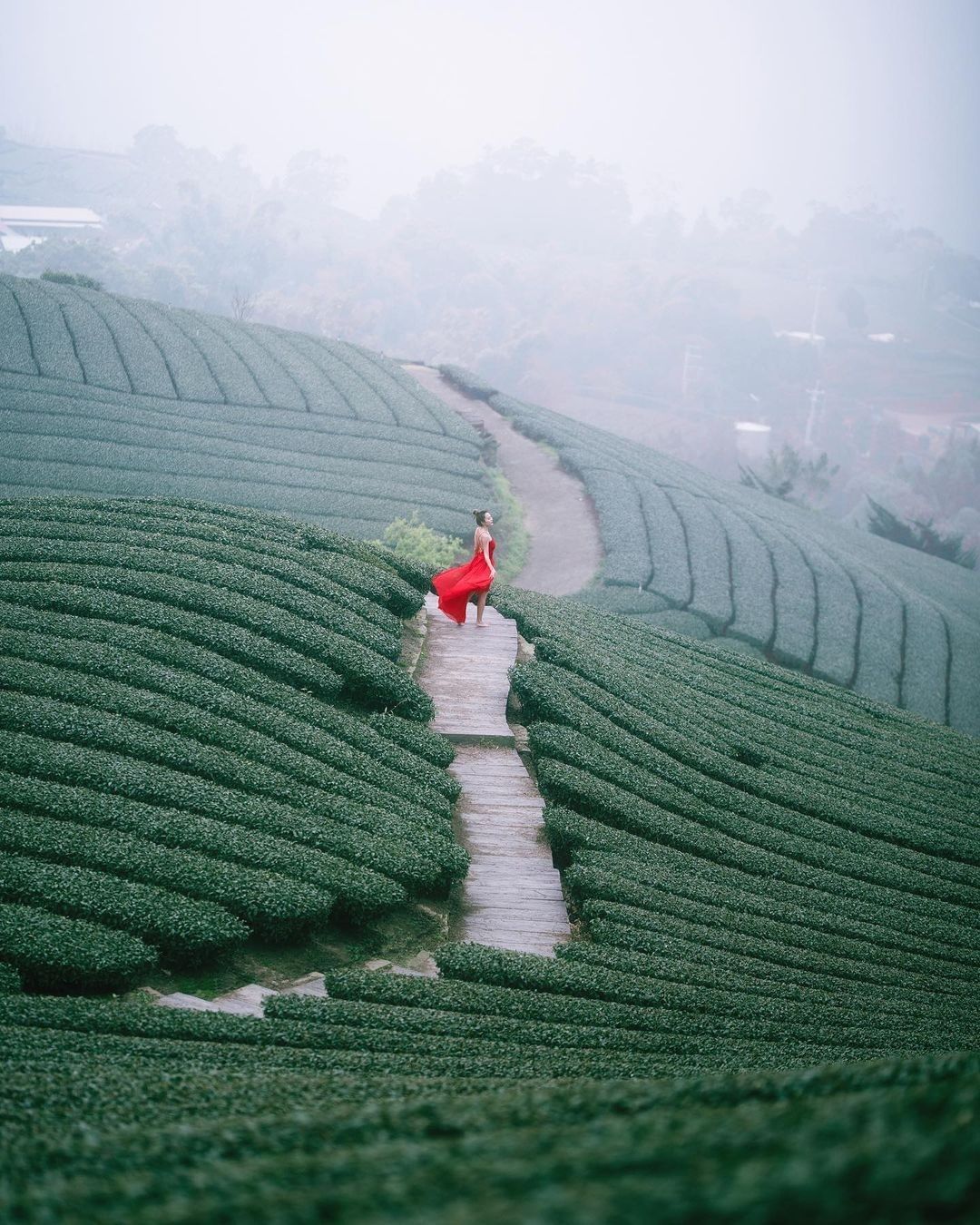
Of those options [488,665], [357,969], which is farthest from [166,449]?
[357,969]

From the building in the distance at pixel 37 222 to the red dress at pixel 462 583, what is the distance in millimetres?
88524

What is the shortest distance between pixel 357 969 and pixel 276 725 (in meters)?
2.90

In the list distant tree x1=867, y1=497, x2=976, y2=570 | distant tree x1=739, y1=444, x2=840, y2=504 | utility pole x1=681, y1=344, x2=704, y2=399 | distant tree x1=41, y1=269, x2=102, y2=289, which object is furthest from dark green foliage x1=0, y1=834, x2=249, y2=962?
utility pole x1=681, y1=344, x2=704, y2=399

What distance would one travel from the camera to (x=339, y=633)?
1157 centimetres

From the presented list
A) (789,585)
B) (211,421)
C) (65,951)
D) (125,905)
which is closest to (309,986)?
(125,905)

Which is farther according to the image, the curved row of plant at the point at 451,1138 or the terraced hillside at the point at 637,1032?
the terraced hillside at the point at 637,1032

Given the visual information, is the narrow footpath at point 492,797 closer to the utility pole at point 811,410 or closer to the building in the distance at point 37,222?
the utility pole at point 811,410

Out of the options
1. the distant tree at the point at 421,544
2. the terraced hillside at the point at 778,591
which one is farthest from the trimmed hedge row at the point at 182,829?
the terraced hillside at the point at 778,591

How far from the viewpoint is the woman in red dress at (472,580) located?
1278 cm

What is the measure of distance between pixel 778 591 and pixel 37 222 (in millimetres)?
94751

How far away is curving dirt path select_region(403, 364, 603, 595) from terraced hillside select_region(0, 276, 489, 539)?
1825 millimetres

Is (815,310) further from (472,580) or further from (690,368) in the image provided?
(472,580)

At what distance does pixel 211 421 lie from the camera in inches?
1106

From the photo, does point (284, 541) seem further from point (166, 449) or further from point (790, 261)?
point (790, 261)
